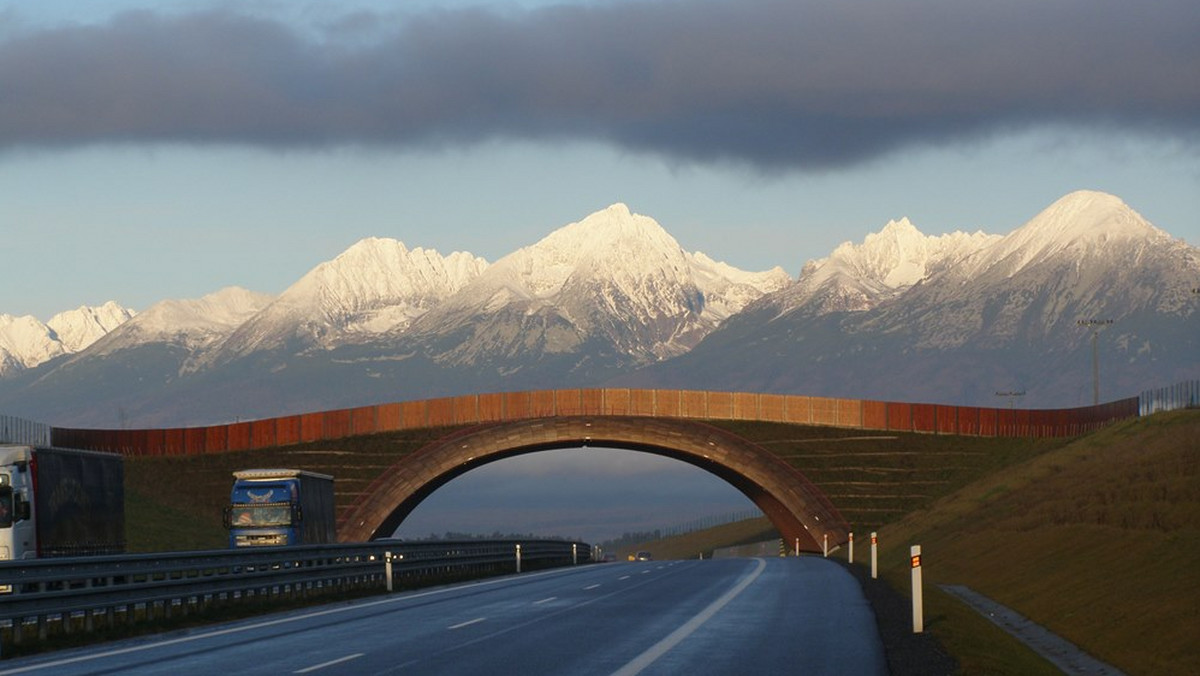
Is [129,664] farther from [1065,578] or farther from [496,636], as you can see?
[1065,578]

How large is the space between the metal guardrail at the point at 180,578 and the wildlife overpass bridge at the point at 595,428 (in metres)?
56.7

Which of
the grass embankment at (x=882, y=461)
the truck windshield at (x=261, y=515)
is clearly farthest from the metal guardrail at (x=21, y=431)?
the grass embankment at (x=882, y=461)

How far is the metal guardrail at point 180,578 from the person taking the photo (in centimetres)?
2734

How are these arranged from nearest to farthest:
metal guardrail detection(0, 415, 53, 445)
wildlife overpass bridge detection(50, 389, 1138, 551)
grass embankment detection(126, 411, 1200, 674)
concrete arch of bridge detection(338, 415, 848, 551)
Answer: grass embankment detection(126, 411, 1200, 674)
metal guardrail detection(0, 415, 53, 445)
concrete arch of bridge detection(338, 415, 848, 551)
wildlife overpass bridge detection(50, 389, 1138, 551)

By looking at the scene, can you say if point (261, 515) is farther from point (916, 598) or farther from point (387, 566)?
point (916, 598)

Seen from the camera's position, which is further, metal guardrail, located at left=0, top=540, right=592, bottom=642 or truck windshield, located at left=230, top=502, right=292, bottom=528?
truck windshield, located at left=230, top=502, right=292, bottom=528

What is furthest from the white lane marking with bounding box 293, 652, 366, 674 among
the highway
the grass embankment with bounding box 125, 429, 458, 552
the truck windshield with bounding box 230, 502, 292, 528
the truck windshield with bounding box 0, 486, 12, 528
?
the grass embankment with bounding box 125, 429, 458, 552

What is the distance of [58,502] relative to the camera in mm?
42094

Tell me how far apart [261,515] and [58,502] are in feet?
53.0

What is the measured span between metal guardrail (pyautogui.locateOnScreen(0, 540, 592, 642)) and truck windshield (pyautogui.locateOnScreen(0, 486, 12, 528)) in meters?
3.25

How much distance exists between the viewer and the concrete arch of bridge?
10788 cm

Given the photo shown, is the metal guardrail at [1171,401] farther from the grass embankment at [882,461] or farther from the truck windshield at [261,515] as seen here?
the truck windshield at [261,515]

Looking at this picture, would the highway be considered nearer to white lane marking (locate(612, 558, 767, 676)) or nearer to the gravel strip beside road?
white lane marking (locate(612, 558, 767, 676))

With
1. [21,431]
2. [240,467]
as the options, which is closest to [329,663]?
[21,431]
